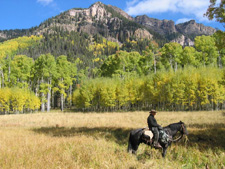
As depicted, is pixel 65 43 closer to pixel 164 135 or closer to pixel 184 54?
pixel 184 54

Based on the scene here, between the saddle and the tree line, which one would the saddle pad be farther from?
the tree line

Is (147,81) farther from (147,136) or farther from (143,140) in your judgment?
(147,136)

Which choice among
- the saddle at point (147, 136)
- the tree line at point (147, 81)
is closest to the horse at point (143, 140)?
the saddle at point (147, 136)

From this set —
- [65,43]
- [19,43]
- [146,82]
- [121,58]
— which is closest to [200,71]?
[146,82]

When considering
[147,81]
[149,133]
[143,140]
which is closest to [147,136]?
[149,133]

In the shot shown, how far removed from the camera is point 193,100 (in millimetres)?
35094

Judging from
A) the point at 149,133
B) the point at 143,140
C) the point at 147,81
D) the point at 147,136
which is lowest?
the point at 143,140

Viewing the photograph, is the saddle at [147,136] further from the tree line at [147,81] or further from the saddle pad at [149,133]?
the tree line at [147,81]

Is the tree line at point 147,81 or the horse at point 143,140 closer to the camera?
the horse at point 143,140

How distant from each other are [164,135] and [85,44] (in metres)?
181

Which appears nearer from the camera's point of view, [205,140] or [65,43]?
[205,140]

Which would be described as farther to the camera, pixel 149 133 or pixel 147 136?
pixel 149 133

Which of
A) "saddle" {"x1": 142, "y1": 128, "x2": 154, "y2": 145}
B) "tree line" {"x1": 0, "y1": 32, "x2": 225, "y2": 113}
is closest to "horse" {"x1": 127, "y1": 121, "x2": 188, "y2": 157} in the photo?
"saddle" {"x1": 142, "y1": 128, "x2": 154, "y2": 145}

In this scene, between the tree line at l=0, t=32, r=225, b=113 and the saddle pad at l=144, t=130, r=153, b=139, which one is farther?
the tree line at l=0, t=32, r=225, b=113
